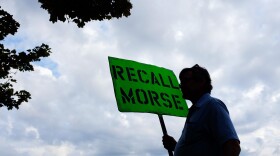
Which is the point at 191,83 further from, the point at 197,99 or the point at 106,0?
the point at 106,0

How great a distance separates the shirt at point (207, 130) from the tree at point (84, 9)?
18.8 ft

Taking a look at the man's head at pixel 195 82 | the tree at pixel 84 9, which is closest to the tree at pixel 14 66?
the tree at pixel 84 9

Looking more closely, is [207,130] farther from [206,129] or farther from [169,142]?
[169,142]

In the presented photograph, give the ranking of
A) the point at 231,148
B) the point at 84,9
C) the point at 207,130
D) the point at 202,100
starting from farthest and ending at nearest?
1. the point at 84,9
2. the point at 202,100
3. the point at 207,130
4. the point at 231,148

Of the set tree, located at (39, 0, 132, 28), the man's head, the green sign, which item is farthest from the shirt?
tree, located at (39, 0, 132, 28)

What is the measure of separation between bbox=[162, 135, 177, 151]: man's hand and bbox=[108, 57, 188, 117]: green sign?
54 centimetres

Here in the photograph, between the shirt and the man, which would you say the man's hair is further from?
the shirt

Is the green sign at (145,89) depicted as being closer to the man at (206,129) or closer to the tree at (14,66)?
the man at (206,129)

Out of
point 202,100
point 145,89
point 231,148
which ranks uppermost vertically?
point 145,89

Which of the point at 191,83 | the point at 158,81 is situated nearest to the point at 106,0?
the point at 158,81

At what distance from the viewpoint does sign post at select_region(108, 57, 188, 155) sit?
4090 mm

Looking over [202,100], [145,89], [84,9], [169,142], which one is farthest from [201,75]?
[84,9]

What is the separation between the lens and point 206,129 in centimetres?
258

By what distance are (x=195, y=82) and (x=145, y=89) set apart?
59.5 inches
